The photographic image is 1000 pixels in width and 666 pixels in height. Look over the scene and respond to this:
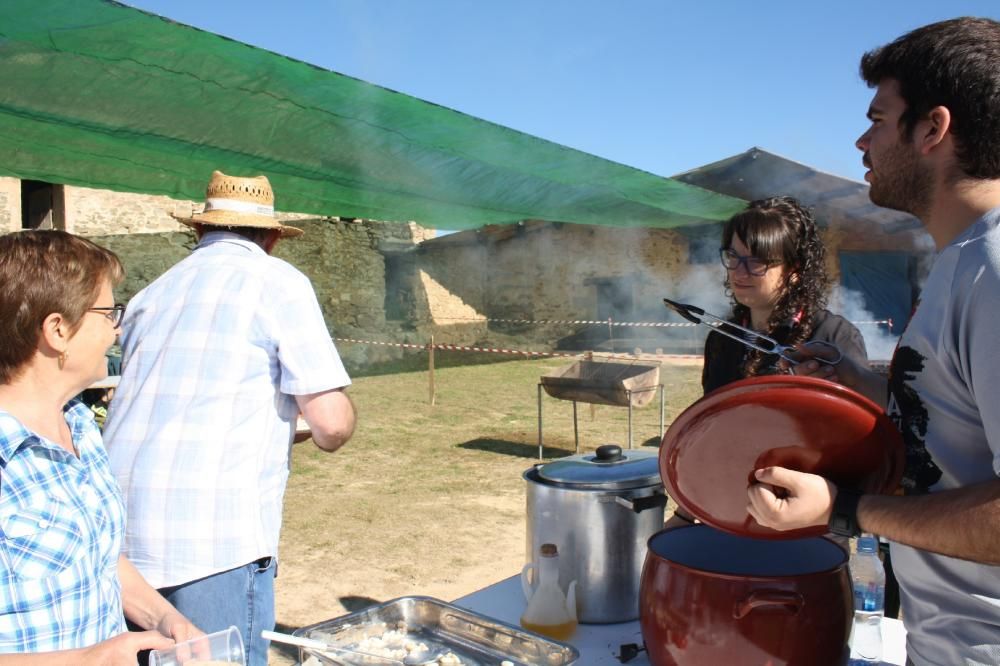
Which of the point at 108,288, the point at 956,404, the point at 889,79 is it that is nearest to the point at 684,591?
the point at 956,404

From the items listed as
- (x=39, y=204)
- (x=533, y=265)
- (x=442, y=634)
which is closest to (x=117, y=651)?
(x=442, y=634)

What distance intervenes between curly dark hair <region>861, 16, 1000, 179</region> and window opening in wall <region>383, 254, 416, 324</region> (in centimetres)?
1570

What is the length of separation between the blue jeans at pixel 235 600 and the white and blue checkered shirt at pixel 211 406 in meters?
Result: 0.04

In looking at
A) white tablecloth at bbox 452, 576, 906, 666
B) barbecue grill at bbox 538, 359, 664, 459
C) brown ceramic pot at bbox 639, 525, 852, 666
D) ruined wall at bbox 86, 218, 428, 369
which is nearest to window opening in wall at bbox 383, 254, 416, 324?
ruined wall at bbox 86, 218, 428, 369

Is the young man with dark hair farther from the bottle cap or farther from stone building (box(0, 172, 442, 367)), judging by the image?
stone building (box(0, 172, 442, 367))

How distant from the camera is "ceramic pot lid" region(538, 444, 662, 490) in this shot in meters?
1.77

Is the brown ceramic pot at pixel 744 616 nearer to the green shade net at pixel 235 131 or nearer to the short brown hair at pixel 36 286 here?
the short brown hair at pixel 36 286

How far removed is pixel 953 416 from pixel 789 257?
1.18m

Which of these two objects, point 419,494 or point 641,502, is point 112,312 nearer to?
point 641,502

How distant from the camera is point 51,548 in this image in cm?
127

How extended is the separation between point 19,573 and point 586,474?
1189mm

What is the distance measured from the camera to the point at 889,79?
121 cm

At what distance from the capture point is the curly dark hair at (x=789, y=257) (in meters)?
2.15

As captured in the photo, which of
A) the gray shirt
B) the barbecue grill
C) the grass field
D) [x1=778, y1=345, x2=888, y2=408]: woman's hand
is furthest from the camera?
the barbecue grill
